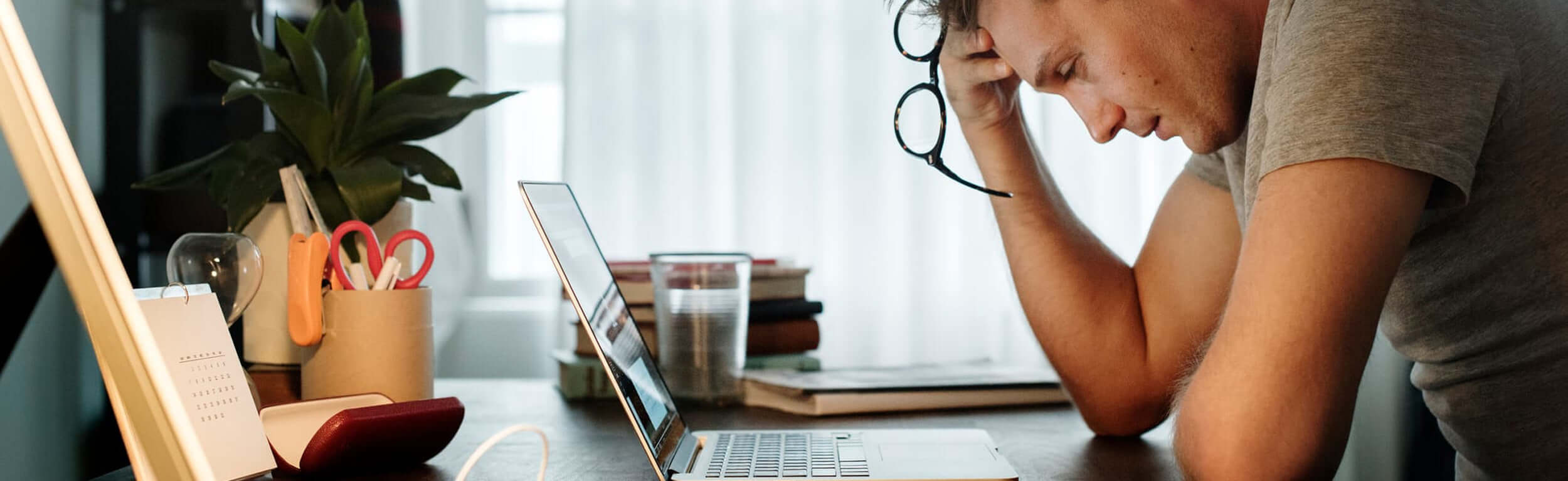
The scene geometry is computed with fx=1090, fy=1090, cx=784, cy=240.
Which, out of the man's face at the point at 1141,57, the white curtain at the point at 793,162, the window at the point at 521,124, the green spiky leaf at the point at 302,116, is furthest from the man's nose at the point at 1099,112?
the window at the point at 521,124

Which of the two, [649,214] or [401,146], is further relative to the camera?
[649,214]

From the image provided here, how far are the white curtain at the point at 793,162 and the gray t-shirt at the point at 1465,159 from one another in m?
1.74

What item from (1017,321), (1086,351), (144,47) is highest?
(144,47)

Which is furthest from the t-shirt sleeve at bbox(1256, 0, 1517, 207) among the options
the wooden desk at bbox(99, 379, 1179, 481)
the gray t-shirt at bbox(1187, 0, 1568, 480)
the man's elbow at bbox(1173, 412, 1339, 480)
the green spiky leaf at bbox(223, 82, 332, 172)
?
the green spiky leaf at bbox(223, 82, 332, 172)

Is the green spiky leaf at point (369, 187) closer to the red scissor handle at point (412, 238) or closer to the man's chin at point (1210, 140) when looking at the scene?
the red scissor handle at point (412, 238)

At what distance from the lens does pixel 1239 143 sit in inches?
42.9

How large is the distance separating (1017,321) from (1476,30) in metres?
2.18

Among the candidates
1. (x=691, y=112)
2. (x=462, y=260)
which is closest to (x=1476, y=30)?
(x=691, y=112)

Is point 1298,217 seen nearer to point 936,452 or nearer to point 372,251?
point 936,452

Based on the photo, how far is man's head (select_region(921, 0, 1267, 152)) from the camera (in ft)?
3.20

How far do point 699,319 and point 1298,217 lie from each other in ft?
2.12

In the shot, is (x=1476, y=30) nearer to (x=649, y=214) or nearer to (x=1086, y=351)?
(x=1086, y=351)

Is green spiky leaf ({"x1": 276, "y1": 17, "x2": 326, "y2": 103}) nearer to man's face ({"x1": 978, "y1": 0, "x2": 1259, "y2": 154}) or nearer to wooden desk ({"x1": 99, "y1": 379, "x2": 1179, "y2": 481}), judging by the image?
wooden desk ({"x1": 99, "y1": 379, "x2": 1179, "y2": 481})

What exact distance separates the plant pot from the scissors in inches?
2.2
